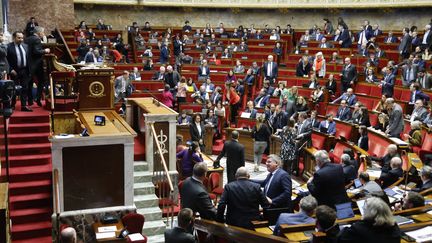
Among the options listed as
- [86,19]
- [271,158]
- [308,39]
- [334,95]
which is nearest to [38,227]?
[271,158]

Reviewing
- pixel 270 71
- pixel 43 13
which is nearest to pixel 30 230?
pixel 270 71

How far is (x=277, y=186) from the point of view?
20.3ft

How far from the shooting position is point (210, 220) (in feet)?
18.5

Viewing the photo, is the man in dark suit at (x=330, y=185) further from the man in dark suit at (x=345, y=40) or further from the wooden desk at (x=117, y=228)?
the man in dark suit at (x=345, y=40)

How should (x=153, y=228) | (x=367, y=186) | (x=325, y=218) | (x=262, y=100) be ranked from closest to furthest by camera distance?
1. (x=325, y=218)
2. (x=367, y=186)
3. (x=153, y=228)
4. (x=262, y=100)

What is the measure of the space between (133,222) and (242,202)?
1.61m

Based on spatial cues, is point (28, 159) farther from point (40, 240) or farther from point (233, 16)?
point (233, 16)

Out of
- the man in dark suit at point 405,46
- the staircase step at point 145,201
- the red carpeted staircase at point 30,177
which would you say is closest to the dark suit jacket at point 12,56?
the red carpeted staircase at point 30,177

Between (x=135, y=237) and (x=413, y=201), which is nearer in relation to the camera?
(x=413, y=201)

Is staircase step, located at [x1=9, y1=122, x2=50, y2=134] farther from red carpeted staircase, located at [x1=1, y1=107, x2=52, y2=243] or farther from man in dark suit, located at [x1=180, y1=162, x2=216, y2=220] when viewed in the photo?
man in dark suit, located at [x1=180, y1=162, x2=216, y2=220]

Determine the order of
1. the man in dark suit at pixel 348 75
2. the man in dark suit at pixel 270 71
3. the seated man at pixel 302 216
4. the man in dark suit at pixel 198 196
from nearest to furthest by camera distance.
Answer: the seated man at pixel 302 216 → the man in dark suit at pixel 198 196 → the man in dark suit at pixel 348 75 → the man in dark suit at pixel 270 71

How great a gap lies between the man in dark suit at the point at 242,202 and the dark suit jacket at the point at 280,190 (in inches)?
17.2

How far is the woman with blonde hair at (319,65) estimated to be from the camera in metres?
15.3

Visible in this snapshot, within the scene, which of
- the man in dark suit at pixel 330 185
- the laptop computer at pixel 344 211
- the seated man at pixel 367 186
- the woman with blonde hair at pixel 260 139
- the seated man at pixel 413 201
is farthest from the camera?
the woman with blonde hair at pixel 260 139
